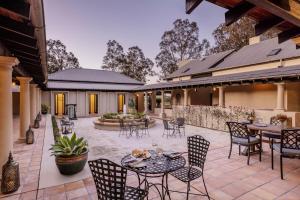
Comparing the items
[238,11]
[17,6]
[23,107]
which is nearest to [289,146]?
[238,11]

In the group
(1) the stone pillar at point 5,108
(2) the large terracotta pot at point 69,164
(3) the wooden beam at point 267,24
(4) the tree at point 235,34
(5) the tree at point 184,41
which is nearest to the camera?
(3) the wooden beam at point 267,24

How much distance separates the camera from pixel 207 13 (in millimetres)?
26609

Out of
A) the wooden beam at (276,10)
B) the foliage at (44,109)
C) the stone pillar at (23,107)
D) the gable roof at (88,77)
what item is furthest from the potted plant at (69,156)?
the gable roof at (88,77)

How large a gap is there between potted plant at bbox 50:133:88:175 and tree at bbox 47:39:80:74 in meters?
33.1

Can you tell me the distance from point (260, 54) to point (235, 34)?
12.3 metres

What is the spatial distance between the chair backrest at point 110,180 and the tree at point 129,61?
33774mm

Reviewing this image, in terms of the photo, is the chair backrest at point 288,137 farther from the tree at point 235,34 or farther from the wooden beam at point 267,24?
the tree at point 235,34

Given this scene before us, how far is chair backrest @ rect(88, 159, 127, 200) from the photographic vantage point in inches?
83.9

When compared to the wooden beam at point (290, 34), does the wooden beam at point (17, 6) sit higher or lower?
higher

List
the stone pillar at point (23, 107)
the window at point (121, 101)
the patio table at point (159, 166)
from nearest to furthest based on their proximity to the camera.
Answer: the patio table at point (159, 166) < the stone pillar at point (23, 107) < the window at point (121, 101)

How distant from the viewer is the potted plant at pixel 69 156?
158 inches

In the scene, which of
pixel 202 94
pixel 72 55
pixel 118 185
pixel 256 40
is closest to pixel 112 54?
pixel 72 55

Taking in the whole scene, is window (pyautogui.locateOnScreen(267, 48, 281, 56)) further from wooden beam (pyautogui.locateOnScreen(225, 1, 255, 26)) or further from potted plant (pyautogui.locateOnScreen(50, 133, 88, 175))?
potted plant (pyautogui.locateOnScreen(50, 133, 88, 175))

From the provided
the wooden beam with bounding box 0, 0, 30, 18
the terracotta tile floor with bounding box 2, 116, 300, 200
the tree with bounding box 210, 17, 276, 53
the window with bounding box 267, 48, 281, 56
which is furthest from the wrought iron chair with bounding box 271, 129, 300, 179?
the tree with bounding box 210, 17, 276, 53
